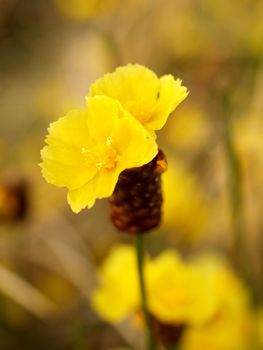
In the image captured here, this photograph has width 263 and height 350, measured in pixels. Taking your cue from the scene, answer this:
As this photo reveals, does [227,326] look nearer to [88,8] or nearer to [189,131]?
[189,131]

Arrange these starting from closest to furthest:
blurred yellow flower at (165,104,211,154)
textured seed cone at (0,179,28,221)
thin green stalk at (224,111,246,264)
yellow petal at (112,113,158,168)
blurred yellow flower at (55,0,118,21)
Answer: yellow petal at (112,113,158,168)
thin green stalk at (224,111,246,264)
textured seed cone at (0,179,28,221)
blurred yellow flower at (165,104,211,154)
blurred yellow flower at (55,0,118,21)

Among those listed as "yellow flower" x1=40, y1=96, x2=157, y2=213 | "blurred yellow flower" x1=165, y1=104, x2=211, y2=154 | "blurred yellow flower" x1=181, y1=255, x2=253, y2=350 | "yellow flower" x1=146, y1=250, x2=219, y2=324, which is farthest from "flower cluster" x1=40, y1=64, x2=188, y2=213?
"blurred yellow flower" x1=165, y1=104, x2=211, y2=154

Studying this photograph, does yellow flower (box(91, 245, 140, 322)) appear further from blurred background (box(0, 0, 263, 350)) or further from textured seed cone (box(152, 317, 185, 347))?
blurred background (box(0, 0, 263, 350))

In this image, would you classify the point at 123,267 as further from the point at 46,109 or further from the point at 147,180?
the point at 46,109

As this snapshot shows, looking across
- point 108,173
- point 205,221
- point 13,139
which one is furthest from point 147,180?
point 13,139

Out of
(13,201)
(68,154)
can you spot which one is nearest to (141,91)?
(68,154)

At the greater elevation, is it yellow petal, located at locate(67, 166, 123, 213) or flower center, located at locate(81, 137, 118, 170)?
flower center, located at locate(81, 137, 118, 170)

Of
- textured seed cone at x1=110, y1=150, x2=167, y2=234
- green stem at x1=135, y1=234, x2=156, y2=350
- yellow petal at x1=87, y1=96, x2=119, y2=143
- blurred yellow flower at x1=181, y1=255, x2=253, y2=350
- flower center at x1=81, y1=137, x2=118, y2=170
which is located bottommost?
blurred yellow flower at x1=181, y1=255, x2=253, y2=350
